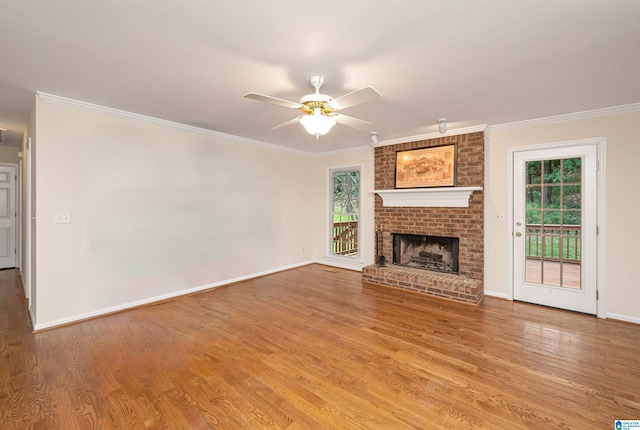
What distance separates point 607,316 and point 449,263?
1.85 metres

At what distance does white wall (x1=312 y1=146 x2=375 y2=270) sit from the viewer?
5438 mm

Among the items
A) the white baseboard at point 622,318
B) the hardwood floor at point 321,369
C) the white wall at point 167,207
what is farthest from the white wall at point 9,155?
the white baseboard at point 622,318

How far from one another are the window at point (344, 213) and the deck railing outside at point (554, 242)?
2.91 metres

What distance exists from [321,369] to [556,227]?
3525 millimetres

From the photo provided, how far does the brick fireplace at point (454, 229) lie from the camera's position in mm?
4092

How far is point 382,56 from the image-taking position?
2.14m

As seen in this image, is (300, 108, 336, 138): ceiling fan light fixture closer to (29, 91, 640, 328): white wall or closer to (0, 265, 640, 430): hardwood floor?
(0, 265, 640, 430): hardwood floor

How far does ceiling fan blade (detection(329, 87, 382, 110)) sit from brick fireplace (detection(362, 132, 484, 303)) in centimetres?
269

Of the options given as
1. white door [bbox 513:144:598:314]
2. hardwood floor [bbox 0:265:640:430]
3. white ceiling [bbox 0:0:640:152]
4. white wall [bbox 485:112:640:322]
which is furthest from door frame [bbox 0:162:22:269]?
white wall [bbox 485:112:640:322]

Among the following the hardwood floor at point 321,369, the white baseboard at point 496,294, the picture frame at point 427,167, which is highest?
the picture frame at point 427,167

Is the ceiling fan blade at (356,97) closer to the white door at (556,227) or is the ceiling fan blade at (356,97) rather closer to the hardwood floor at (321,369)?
the hardwood floor at (321,369)

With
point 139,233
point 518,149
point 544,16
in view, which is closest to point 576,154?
point 518,149

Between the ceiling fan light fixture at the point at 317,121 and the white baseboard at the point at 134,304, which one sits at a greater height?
the ceiling fan light fixture at the point at 317,121

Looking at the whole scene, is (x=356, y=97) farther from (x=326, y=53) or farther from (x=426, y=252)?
(x=426, y=252)
